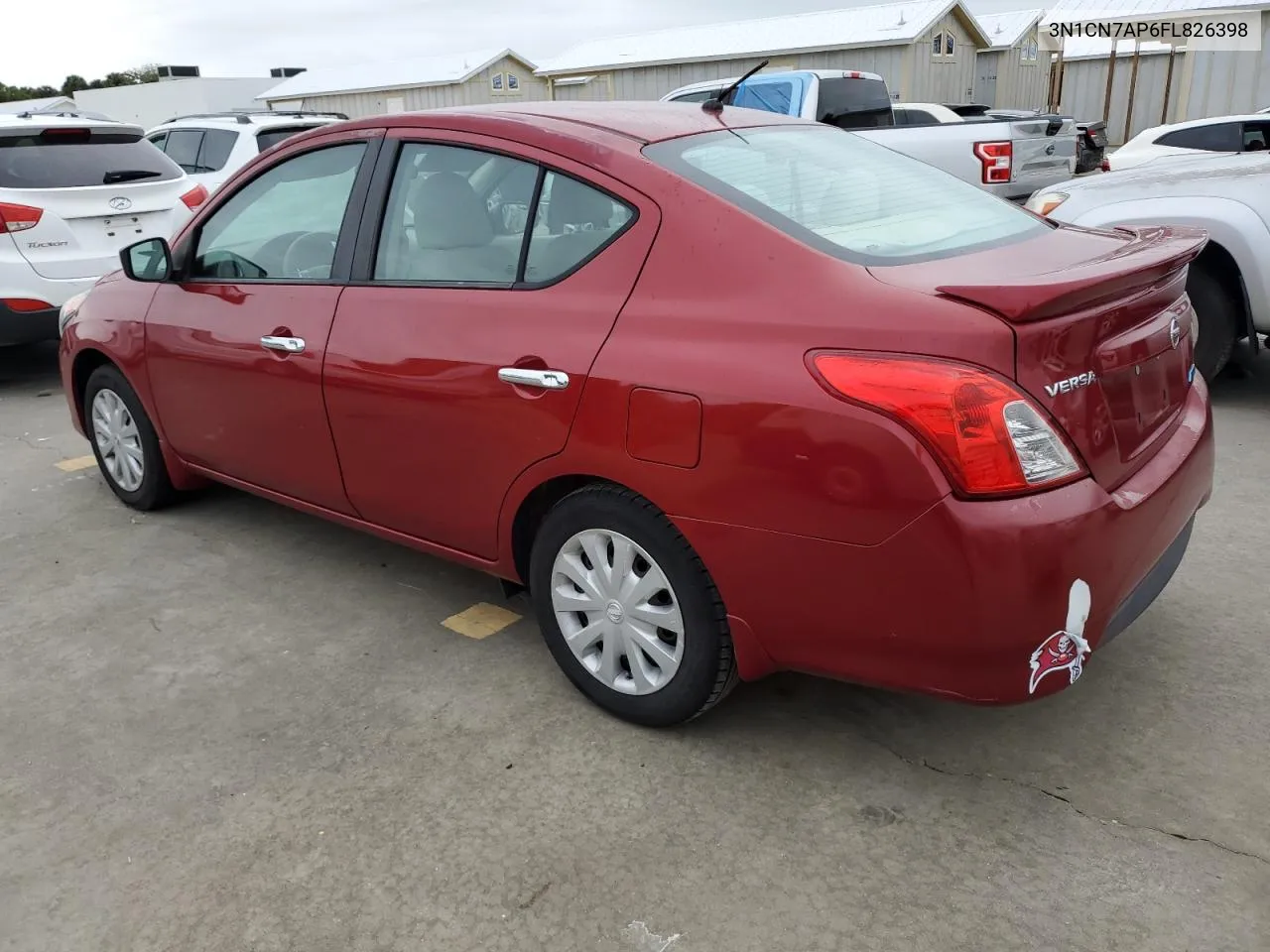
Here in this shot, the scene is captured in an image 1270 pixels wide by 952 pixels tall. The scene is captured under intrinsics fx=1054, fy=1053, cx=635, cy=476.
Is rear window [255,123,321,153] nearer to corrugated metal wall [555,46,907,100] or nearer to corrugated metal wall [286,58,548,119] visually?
corrugated metal wall [555,46,907,100]

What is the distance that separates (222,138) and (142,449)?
21.5ft

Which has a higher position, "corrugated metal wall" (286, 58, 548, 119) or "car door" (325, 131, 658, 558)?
"corrugated metal wall" (286, 58, 548, 119)

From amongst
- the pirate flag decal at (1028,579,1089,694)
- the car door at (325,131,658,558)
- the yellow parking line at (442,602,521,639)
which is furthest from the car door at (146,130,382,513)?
the pirate flag decal at (1028,579,1089,694)

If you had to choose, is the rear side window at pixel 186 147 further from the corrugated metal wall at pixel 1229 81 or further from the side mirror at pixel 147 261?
the corrugated metal wall at pixel 1229 81

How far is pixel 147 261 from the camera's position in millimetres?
4152

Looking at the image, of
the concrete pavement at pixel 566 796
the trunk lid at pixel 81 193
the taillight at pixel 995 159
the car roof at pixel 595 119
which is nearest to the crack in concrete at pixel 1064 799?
the concrete pavement at pixel 566 796

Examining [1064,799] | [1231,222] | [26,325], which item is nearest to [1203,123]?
[1231,222]

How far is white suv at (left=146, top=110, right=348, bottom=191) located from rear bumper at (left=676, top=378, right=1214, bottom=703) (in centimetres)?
854

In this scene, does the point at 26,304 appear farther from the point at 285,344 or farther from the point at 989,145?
the point at 989,145

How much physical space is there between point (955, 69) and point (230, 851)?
26851mm

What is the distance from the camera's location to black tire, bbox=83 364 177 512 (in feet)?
14.5

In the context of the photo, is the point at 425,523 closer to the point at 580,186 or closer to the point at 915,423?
the point at 580,186

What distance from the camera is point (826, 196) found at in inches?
112

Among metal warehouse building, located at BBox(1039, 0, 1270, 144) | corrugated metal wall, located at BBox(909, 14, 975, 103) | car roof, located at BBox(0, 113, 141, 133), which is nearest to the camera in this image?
car roof, located at BBox(0, 113, 141, 133)
